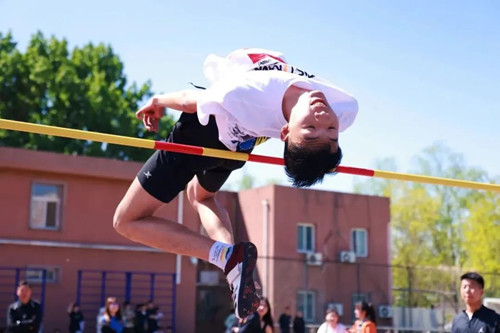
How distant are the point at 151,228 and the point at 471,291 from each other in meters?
3.16

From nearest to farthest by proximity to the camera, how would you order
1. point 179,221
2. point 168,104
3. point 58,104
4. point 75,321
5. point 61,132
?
point 61,132
point 168,104
point 75,321
point 179,221
point 58,104

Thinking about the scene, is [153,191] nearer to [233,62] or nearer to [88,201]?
[233,62]

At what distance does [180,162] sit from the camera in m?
4.34

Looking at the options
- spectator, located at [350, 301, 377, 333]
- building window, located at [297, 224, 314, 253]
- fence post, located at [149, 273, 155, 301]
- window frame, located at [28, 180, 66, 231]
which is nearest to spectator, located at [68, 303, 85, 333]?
fence post, located at [149, 273, 155, 301]

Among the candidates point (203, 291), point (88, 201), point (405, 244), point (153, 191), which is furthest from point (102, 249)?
point (405, 244)

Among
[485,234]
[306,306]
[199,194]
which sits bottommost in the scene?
[306,306]

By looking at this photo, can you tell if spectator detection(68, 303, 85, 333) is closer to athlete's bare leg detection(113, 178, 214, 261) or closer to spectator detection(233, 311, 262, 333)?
spectator detection(233, 311, 262, 333)

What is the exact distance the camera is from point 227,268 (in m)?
4.14

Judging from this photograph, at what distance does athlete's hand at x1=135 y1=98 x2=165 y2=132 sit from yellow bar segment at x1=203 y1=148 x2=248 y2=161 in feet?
1.67

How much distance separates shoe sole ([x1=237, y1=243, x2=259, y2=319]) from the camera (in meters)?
4.05

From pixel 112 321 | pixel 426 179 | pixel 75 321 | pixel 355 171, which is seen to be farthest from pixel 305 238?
pixel 355 171

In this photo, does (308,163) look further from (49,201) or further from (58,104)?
(58,104)

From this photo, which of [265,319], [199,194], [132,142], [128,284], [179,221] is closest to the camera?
[132,142]

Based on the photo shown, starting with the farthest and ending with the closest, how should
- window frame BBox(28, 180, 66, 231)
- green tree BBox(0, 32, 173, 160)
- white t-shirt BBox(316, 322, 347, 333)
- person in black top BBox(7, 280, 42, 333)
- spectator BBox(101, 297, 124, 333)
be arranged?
green tree BBox(0, 32, 173, 160)
window frame BBox(28, 180, 66, 231)
spectator BBox(101, 297, 124, 333)
person in black top BBox(7, 280, 42, 333)
white t-shirt BBox(316, 322, 347, 333)
